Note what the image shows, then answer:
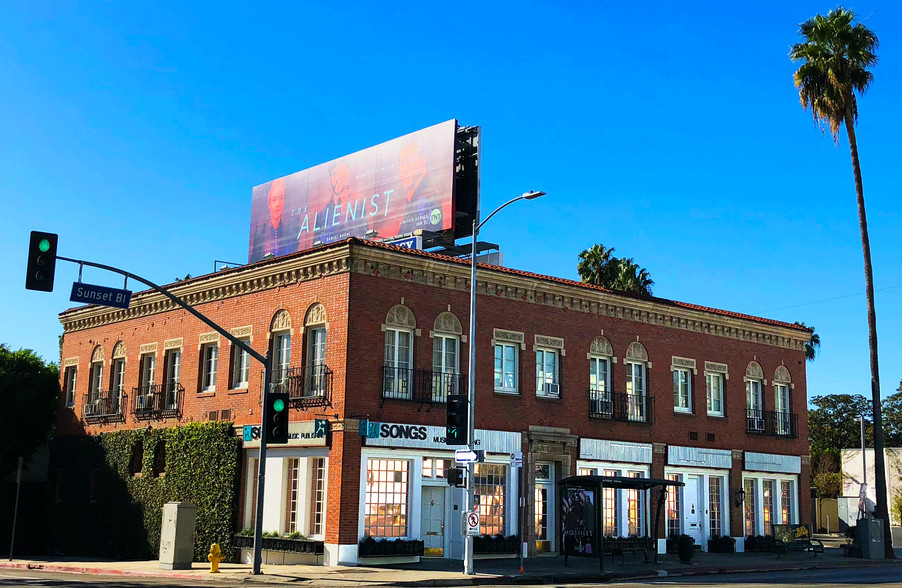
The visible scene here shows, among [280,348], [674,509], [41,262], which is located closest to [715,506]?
[674,509]

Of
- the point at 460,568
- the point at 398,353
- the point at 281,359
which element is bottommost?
the point at 460,568

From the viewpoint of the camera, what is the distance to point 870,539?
112ft

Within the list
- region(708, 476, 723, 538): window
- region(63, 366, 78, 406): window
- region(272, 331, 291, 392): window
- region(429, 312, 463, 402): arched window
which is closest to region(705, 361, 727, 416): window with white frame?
region(708, 476, 723, 538): window

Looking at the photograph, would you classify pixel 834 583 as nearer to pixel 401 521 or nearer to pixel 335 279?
pixel 401 521

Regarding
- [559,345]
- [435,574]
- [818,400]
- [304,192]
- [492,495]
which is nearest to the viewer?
[435,574]

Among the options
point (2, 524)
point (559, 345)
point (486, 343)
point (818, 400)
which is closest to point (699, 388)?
point (559, 345)

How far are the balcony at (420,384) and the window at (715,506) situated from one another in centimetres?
1218

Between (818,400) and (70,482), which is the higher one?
(818,400)

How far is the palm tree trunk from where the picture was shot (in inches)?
1367

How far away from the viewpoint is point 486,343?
29.7 meters

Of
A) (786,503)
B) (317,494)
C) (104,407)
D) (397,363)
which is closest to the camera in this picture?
(317,494)

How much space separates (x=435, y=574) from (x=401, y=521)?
3.13 meters

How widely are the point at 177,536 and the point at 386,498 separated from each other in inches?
223

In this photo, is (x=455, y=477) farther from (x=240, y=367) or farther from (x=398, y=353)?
(x=240, y=367)
